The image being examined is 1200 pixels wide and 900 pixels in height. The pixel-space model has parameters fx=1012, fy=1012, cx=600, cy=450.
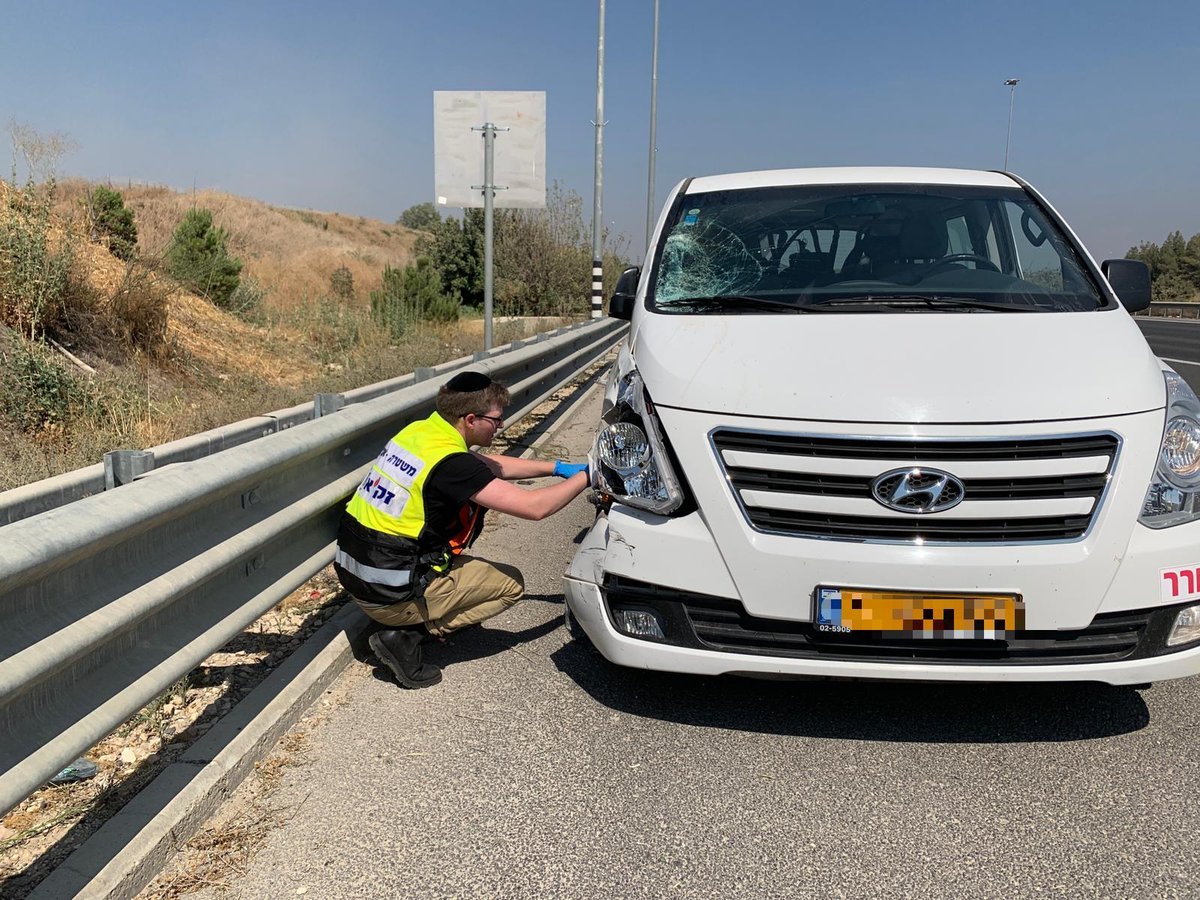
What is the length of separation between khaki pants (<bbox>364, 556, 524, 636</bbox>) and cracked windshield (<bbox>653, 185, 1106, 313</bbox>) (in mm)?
1312

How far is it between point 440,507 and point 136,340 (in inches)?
285

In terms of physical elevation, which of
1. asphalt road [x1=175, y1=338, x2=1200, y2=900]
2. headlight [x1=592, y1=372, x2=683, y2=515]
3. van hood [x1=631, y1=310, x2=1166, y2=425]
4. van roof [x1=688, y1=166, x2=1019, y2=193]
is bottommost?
asphalt road [x1=175, y1=338, x2=1200, y2=900]

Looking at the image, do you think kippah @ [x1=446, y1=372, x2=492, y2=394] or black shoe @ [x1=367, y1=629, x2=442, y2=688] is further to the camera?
kippah @ [x1=446, y1=372, x2=492, y2=394]

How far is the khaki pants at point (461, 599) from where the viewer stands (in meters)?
3.70

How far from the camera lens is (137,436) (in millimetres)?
6555

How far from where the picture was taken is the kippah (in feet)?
12.7

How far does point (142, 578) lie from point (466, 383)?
1.61 metres

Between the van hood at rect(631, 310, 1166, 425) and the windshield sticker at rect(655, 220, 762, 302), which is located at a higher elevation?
the windshield sticker at rect(655, 220, 762, 302)

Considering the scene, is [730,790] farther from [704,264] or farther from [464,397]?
[704,264]

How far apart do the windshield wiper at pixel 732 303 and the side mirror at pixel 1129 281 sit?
1478mm

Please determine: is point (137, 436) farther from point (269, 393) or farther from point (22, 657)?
point (22, 657)

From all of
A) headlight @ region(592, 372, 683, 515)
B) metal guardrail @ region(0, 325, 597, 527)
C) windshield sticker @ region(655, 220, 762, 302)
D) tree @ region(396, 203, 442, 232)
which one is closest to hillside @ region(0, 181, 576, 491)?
metal guardrail @ region(0, 325, 597, 527)

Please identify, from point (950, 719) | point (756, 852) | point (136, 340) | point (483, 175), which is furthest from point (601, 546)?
point (483, 175)

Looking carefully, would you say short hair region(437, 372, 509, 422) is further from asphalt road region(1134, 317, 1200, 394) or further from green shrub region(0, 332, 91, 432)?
asphalt road region(1134, 317, 1200, 394)
